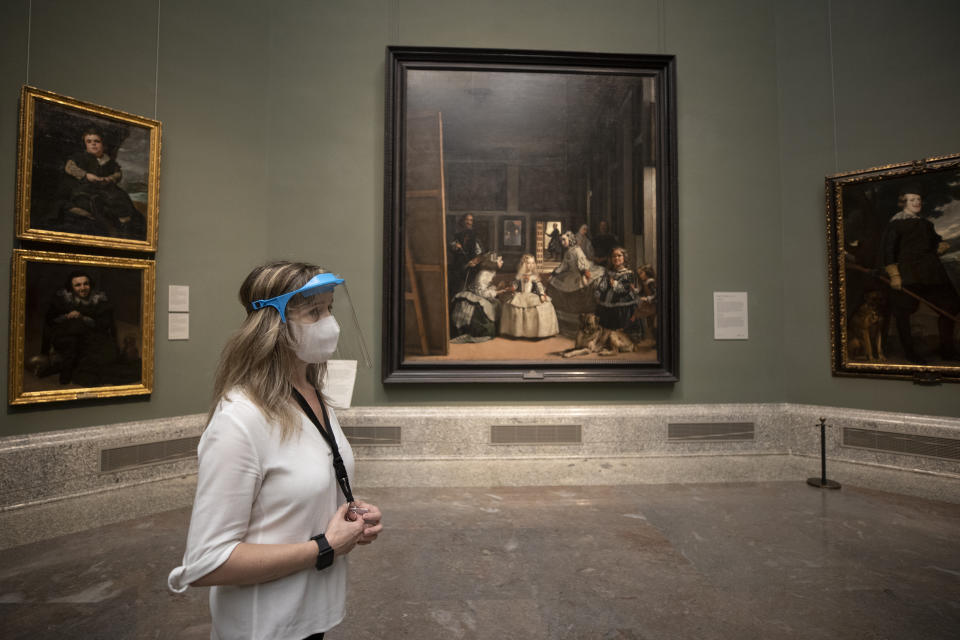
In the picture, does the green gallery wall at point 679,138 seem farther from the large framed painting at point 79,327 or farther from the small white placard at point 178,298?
the large framed painting at point 79,327

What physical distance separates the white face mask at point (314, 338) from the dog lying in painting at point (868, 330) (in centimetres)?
696

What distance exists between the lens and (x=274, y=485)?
142cm

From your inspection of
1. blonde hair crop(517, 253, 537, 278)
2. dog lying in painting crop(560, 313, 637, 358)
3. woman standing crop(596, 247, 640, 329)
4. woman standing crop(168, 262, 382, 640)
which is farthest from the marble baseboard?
woman standing crop(168, 262, 382, 640)

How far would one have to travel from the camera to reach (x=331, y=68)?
20.8ft

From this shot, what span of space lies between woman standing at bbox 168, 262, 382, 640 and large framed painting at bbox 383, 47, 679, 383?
14.7 ft

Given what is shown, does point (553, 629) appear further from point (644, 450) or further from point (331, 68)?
point (331, 68)

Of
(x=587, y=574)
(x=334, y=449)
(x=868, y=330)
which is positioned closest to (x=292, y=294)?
(x=334, y=449)

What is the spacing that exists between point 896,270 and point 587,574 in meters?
5.45

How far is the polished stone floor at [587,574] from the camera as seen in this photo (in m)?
3.05

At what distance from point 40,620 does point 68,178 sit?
393 cm

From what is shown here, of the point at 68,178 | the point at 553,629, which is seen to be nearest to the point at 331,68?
the point at 68,178

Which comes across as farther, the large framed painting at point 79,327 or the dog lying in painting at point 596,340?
the dog lying in painting at point 596,340

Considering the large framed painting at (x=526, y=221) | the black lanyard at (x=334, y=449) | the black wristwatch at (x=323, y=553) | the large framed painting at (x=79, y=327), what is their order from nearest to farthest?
the black wristwatch at (x=323, y=553) < the black lanyard at (x=334, y=449) < the large framed painting at (x=79, y=327) < the large framed painting at (x=526, y=221)

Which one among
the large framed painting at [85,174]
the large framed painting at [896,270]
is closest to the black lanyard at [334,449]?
the large framed painting at [85,174]
